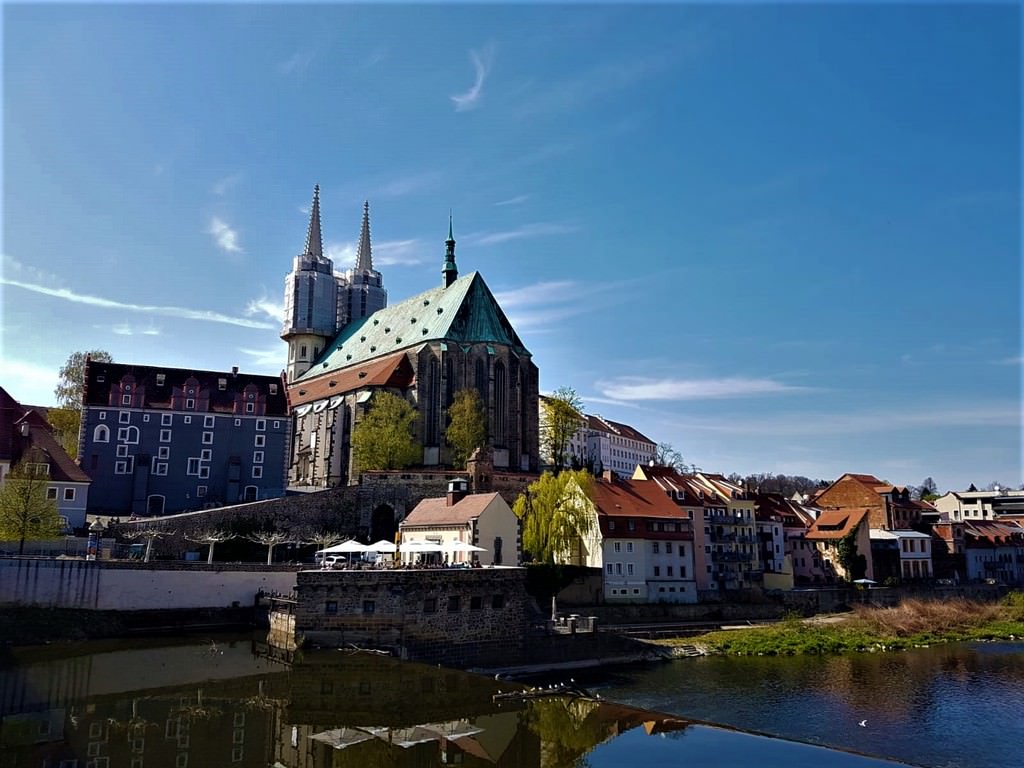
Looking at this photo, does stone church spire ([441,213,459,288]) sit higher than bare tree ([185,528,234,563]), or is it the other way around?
stone church spire ([441,213,459,288])

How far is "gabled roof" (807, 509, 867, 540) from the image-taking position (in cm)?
8262

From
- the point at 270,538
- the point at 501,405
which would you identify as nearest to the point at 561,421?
the point at 501,405

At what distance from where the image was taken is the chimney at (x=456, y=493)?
201 feet

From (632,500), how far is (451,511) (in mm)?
16137

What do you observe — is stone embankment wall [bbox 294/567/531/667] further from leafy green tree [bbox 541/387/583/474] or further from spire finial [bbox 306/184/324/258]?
spire finial [bbox 306/184/324/258]

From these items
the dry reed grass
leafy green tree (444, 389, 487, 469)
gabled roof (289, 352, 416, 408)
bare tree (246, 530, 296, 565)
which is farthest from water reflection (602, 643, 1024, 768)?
gabled roof (289, 352, 416, 408)

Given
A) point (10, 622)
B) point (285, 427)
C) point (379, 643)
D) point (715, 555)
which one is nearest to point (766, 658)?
point (715, 555)

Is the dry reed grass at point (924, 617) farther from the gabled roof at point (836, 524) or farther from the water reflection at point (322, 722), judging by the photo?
the water reflection at point (322, 722)

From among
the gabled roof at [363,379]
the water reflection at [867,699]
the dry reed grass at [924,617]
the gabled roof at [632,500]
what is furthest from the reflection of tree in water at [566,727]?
the gabled roof at [363,379]

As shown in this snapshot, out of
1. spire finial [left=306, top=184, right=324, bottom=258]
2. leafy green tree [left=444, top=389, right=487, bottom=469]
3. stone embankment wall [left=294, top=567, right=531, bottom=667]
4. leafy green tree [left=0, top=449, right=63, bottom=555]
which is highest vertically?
spire finial [left=306, top=184, right=324, bottom=258]

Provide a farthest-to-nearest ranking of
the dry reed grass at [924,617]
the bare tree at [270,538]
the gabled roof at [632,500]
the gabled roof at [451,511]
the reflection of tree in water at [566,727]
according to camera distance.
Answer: the gabled roof at [632,500] < the dry reed grass at [924,617] < the bare tree at [270,538] < the gabled roof at [451,511] < the reflection of tree in water at [566,727]

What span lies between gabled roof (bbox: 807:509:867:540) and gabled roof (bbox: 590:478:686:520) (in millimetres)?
23306

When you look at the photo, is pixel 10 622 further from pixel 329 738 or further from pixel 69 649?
pixel 329 738

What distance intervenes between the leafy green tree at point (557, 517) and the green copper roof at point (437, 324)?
3405cm
